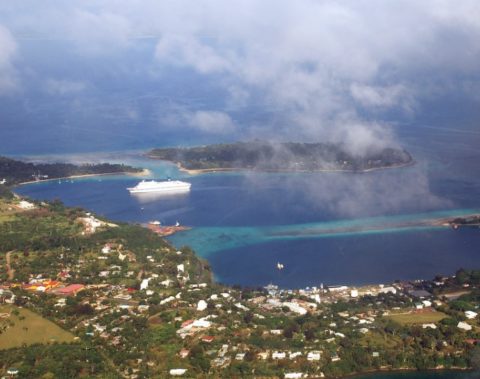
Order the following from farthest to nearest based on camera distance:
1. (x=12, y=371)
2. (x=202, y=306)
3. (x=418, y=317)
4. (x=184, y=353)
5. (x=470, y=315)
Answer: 1. (x=202, y=306)
2. (x=418, y=317)
3. (x=470, y=315)
4. (x=184, y=353)
5. (x=12, y=371)

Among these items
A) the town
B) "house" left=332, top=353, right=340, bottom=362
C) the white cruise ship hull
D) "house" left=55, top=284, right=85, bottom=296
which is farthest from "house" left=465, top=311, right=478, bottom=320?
the white cruise ship hull

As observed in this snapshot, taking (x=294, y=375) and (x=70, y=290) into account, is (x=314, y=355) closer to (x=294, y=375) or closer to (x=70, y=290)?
(x=294, y=375)

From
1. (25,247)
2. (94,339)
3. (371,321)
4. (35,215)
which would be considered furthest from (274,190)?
(94,339)

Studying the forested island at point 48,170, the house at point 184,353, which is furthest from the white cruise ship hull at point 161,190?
the house at point 184,353

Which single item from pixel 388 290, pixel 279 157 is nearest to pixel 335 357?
pixel 388 290

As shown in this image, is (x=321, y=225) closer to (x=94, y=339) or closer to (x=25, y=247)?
(x=25, y=247)

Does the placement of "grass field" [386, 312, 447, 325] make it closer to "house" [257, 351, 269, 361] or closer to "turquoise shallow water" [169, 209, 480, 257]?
"house" [257, 351, 269, 361]
